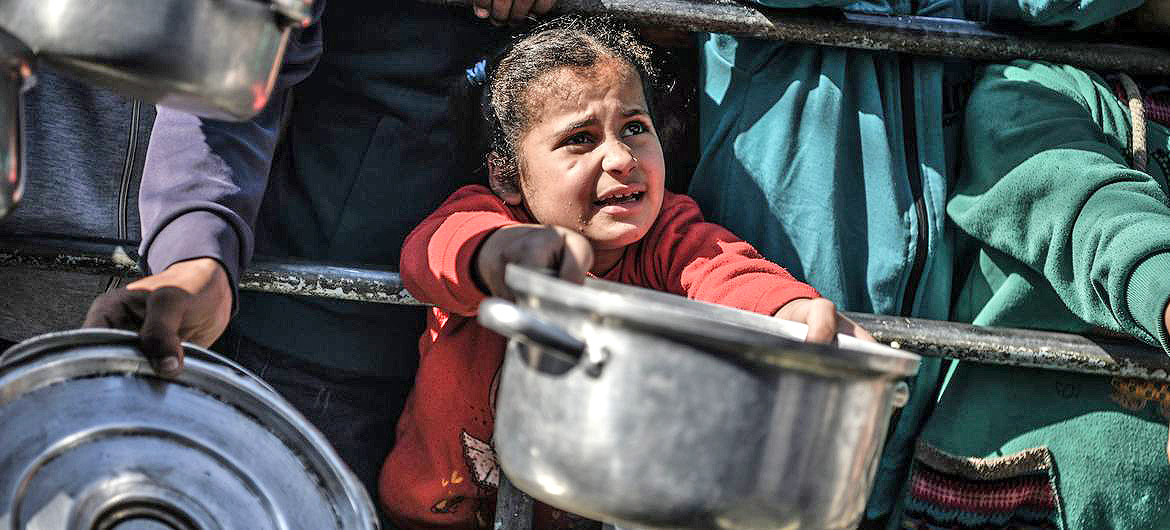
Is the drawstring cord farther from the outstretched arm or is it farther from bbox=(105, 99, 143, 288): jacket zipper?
bbox=(105, 99, 143, 288): jacket zipper

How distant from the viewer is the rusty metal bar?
1745mm

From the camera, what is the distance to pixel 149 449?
1217mm

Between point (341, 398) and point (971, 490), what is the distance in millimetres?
993

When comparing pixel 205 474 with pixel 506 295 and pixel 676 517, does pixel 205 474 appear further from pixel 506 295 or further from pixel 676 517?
pixel 676 517

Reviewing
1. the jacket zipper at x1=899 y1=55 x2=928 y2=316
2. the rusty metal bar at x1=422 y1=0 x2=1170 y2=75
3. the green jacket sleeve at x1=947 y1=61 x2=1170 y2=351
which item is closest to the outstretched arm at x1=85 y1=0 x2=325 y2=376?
the rusty metal bar at x1=422 y1=0 x2=1170 y2=75

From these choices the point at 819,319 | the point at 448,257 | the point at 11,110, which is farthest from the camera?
the point at 448,257

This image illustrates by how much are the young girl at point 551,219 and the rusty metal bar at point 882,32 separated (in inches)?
3.4

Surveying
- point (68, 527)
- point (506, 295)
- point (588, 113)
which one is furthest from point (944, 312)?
point (68, 527)

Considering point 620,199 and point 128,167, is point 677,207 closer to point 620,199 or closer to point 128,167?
point 620,199

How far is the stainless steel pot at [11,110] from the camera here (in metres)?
0.92

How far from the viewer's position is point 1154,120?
1974mm

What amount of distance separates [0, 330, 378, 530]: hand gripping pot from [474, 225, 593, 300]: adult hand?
268 millimetres

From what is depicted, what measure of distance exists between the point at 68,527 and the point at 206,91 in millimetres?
467

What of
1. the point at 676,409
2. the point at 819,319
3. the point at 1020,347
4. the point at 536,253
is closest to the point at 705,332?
the point at 676,409
